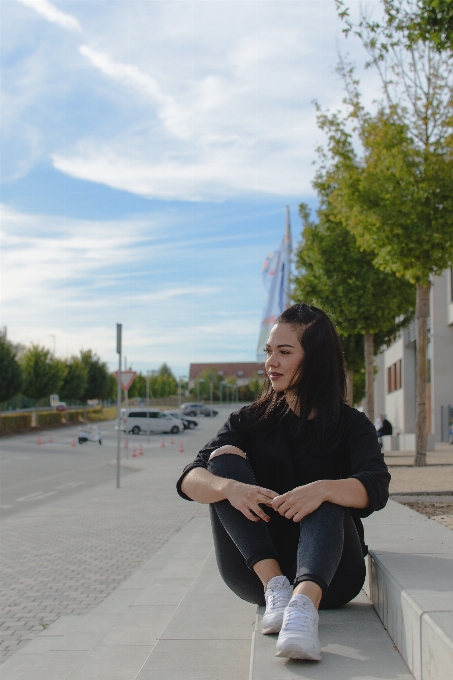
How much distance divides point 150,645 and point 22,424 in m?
48.8

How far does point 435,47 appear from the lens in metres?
7.86

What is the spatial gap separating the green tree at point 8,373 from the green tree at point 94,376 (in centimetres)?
2450

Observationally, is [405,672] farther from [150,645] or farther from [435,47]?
[435,47]

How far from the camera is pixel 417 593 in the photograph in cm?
253

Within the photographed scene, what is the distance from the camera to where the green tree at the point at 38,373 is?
55.6m

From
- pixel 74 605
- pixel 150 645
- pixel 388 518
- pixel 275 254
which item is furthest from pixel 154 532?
pixel 275 254

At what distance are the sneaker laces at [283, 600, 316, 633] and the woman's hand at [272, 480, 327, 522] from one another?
362 mm

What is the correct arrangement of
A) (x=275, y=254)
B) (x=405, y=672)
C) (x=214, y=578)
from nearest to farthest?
(x=405, y=672), (x=214, y=578), (x=275, y=254)

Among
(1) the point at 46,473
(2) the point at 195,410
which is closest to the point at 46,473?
(1) the point at 46,473

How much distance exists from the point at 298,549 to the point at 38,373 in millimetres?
54712

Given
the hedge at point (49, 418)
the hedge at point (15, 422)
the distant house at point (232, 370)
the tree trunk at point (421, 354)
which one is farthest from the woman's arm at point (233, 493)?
the distant house at point (232, 370)

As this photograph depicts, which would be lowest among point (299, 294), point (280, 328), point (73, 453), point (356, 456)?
point (73, 453)

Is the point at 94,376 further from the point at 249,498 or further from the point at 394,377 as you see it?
the point at 249,498

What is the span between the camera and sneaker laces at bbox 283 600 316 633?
2.44 m
